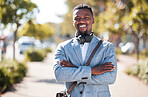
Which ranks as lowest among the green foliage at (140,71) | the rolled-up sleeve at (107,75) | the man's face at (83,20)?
the green foliage at (140,71)

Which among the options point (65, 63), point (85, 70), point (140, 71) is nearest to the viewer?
point (85, 70)

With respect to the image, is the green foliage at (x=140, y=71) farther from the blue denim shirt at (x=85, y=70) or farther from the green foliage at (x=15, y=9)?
the blue denim shirt at (x=85, y=70)

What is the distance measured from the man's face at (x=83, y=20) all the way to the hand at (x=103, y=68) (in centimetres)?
37

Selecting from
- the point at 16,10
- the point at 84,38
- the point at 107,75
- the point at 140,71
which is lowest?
the point at 140,71

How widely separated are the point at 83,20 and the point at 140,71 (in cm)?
921

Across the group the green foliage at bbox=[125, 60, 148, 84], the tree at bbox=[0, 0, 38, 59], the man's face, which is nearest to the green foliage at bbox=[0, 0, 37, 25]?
the tree at bbox=[0, 0, 38, 59]

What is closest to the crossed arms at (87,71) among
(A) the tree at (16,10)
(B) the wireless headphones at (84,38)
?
(B) the wireless headphones at (84,38)

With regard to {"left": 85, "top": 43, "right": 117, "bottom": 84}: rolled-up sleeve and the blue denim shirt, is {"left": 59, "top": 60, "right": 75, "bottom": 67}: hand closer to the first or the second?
the blue denim shirt

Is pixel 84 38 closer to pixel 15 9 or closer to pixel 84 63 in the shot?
pixel 84 63

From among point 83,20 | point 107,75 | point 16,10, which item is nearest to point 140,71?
point 16,10

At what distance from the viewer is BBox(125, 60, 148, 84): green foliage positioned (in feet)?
32.6

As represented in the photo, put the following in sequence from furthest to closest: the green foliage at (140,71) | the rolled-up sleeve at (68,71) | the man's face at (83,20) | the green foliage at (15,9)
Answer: the green foliage at (15,9), the green foliage at (140,71), the man's face at (83,20), the rolled-up sleeve at (68,71)

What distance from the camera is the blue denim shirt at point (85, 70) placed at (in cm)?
239

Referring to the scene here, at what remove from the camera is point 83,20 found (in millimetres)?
2484
